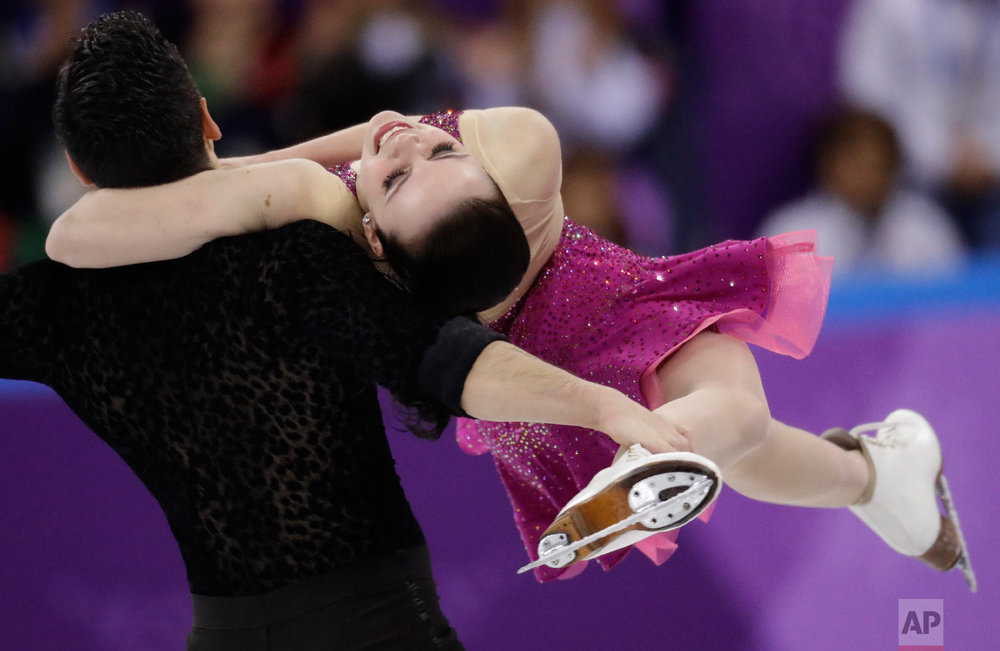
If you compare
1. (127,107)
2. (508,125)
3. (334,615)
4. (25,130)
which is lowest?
(334,615)

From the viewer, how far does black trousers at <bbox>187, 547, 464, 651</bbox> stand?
1.48 meters

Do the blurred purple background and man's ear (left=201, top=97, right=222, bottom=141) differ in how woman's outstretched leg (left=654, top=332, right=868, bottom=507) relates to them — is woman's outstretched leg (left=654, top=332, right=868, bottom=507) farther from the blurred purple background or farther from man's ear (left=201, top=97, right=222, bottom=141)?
man's ear (left=201, top=97, right=222, bottom=141)

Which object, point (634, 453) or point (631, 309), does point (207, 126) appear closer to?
point (634, 453)

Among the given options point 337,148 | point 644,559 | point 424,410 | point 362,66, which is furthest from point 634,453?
point 362,66

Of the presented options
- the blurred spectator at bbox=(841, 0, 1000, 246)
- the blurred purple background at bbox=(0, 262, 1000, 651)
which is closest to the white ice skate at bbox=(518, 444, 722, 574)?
the blurred purple background at bbox=(0, 262, 1000, 651)

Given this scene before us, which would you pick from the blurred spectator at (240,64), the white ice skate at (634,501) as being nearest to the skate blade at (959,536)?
the white ice skate at (634,501)

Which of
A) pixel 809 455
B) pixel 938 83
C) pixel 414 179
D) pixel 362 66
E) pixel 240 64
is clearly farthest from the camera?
pixel 938 83

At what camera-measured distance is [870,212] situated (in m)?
4.33

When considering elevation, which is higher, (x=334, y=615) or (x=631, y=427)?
(x=631, y=427)

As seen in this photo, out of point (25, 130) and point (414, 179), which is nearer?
point (414, 179)

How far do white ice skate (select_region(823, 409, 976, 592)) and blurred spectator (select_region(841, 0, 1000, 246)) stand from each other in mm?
2295

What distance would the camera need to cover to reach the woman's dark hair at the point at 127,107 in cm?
139

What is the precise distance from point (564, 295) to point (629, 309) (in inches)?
4.4

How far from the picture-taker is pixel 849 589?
2502 millimetres
